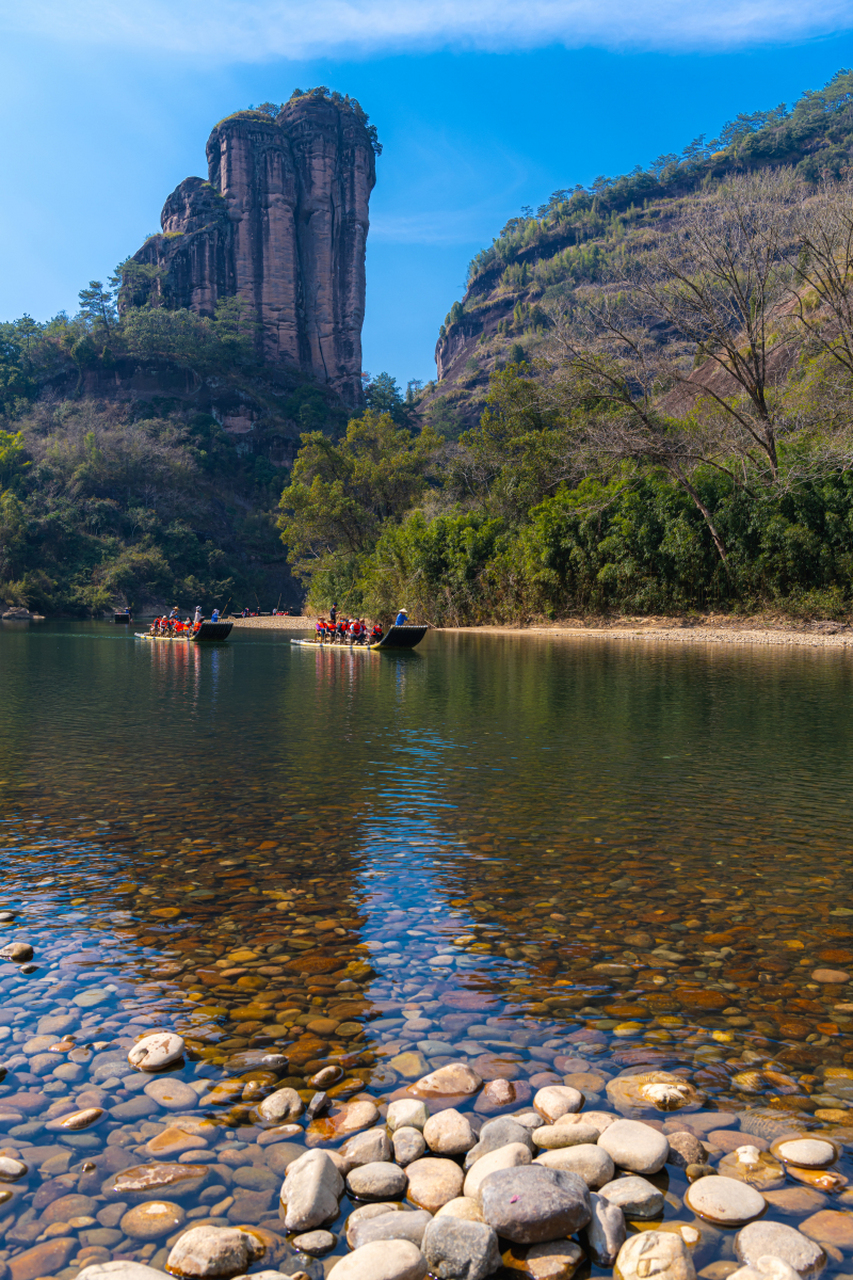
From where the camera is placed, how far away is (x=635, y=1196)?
7.31 ft

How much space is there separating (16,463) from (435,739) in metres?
72.2

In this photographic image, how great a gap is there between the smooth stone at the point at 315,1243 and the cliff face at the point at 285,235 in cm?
10893

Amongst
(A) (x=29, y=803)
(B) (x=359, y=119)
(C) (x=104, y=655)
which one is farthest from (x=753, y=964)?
(B) (x=359, y=119)

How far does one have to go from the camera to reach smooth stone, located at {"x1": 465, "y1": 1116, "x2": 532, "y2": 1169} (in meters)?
2.43

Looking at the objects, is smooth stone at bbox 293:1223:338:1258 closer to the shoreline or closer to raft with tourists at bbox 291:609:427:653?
raft with tourists at bbox 291:609:427:653

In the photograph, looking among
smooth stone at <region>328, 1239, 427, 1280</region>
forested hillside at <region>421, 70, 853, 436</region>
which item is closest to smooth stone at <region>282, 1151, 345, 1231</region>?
smooth stone at <region>328, 1239, 427, 1280</region>

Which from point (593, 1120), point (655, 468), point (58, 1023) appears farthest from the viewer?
point (655, 468)

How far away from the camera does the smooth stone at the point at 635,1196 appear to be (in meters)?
2.22

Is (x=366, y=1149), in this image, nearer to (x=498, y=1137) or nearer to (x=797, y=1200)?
(x=498, y=1137)

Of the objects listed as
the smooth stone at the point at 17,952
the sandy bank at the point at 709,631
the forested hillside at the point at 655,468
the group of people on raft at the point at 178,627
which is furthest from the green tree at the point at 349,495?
the smooth stone at the point at 17,952

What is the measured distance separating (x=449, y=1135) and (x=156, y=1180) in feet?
2.80

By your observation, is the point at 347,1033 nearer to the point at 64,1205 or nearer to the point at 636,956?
the point at 64,1205

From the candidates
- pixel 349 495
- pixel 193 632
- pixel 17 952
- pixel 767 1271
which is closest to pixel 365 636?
pixel 193 632

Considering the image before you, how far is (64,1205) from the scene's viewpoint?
7.41ft
